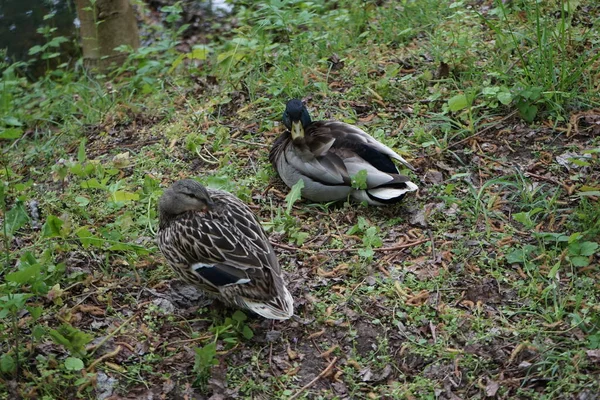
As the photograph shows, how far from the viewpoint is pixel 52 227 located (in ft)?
14.7

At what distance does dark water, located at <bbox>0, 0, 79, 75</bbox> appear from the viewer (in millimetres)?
9602

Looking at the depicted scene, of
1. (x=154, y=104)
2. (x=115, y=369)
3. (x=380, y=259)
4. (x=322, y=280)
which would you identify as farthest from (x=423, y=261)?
(x=154, y=104)

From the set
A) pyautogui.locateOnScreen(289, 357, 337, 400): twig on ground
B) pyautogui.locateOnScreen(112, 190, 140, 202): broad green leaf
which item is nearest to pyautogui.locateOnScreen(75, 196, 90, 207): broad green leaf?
pyautogui.locateOnScreen(112, 190, 140, 202): broad green leaf

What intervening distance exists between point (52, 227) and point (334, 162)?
1901 millimetres

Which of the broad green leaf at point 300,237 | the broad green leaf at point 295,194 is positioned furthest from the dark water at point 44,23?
the broad green leaf at point 300,237

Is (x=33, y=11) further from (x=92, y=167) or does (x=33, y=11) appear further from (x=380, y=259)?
(x=380, y=259)

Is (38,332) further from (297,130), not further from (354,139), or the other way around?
(354,139)

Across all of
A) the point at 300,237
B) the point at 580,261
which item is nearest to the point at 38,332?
the point at 300,237

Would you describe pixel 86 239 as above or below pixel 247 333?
above

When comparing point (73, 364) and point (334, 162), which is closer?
point (73, 364)

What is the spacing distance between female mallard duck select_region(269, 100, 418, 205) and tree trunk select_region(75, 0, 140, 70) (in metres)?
3.37

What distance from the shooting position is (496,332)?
13.1 ft

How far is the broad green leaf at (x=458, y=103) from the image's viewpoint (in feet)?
18.5

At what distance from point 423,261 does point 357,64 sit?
2.51m
